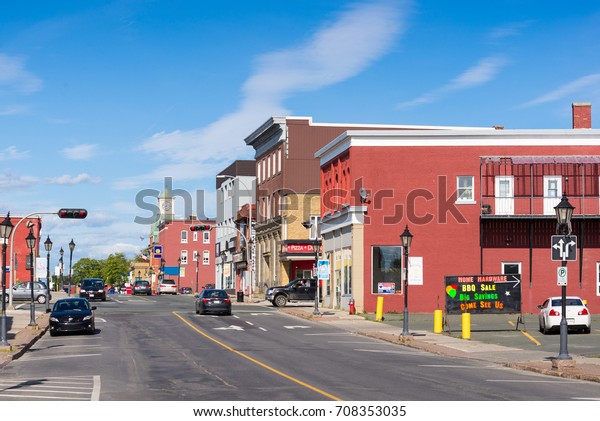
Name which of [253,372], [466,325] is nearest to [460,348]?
[466,325]

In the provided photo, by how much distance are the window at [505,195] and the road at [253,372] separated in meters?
18.1

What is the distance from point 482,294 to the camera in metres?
42.2

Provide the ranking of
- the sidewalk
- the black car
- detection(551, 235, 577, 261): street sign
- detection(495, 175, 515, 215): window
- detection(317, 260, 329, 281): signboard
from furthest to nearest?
detection(495, 175, 515, 215): window < detection(317, 260, 329, 281): signboard < the black car < detection(551, 235, 577, 261): street sign < the sidewalk

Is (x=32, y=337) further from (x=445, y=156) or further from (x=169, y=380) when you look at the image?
(x=445, y=156)

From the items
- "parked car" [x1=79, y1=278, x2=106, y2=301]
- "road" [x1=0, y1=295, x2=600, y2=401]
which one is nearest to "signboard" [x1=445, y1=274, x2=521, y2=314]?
"road" [x1=0, y1=295, x2=600, y2=401]

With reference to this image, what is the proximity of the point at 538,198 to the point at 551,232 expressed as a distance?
2.18 metres

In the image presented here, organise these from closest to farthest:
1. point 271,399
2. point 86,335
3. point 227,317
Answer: point 271,399 → point 86,335 → point 227,317

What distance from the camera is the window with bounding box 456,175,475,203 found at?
183 ft

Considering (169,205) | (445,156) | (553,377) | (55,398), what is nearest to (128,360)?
(55,398)

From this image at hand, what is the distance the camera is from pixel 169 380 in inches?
840

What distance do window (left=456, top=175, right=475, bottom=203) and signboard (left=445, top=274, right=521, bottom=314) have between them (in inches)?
540

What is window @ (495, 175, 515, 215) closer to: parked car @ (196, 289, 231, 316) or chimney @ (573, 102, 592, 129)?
chimney @ (573, 102, 592, 129)

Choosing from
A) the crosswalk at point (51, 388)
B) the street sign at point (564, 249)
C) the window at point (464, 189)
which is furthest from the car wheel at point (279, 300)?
the crosswalk at point (51, 388)

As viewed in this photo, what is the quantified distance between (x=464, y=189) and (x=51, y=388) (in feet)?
129
